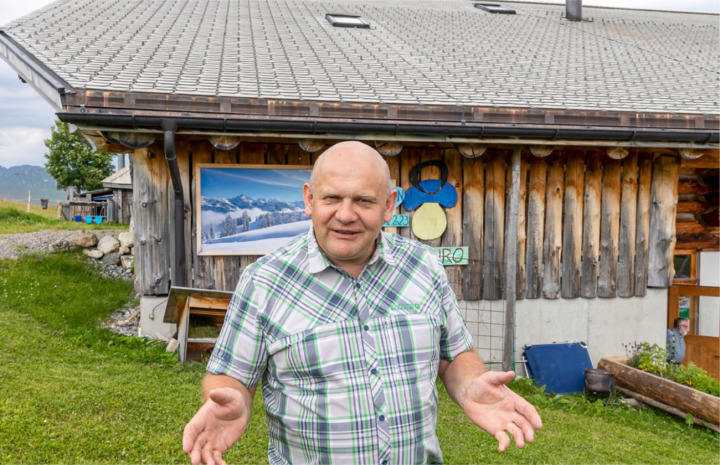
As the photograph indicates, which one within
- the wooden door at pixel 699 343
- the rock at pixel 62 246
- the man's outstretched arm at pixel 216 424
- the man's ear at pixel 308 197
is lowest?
the wooden door at pixel 699 343

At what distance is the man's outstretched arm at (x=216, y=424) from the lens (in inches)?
64.3

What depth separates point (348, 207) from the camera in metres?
1.91

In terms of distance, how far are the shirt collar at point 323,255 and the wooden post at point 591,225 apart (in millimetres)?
5423

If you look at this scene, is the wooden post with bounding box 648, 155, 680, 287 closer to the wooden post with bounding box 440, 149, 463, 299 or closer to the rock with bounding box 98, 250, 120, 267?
the wooden post with bounding box 440, 149, 463, 299

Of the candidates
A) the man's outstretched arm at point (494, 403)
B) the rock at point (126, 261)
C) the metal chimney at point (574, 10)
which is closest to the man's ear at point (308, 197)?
the man's outstretched arm at point (494, 403)

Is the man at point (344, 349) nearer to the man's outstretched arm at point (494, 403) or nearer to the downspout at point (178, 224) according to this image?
the man's outstretched arm at point (494, 403)

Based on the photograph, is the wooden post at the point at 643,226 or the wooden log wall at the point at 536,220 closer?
the wooden log wall at the point at 536,220

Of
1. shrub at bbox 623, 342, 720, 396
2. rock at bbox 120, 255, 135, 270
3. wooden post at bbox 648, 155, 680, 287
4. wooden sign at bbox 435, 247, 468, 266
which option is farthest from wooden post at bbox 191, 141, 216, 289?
wooden post at bbox 648, 155, 680, 287

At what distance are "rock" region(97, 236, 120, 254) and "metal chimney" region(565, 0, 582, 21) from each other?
1129 centimetres

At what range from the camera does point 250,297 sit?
1900 millimetres

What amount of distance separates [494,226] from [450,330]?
465cm

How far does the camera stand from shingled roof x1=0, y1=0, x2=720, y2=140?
19.4ft

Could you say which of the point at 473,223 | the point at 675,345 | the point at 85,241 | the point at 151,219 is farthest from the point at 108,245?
the point at 675,345

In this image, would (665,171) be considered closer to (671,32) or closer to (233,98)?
(233,98)
